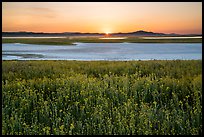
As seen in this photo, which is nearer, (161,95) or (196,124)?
(196,124)

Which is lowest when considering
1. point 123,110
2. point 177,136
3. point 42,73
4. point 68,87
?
point 177,136

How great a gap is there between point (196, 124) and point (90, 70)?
9.73 m

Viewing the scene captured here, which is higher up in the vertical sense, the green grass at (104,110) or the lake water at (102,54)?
the lake water at (102,54)

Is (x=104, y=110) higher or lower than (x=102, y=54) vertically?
lower

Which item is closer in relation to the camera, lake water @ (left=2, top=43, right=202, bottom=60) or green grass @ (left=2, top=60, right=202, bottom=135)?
green grass @ (left=2, top=60, right=202, bottom=135)

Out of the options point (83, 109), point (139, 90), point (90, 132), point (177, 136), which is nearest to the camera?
point (177, 136)

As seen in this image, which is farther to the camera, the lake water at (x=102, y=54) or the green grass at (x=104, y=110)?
the lake water at (x=102, y=54)

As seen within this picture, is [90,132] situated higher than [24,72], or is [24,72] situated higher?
[24,72]

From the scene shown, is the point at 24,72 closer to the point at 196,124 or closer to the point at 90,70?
the point at 90,70

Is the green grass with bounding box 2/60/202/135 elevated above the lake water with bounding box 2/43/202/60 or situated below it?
below

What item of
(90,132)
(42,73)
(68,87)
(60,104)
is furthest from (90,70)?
(90,132)

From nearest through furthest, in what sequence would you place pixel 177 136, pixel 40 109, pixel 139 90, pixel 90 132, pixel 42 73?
1. pixel 177 136
2. pixel 90 132
3. pixel 40 109
4. pixel 139 90
5. pixel 42 73

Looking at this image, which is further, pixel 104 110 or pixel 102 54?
pixel 102 54

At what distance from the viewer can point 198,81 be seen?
1021cm
